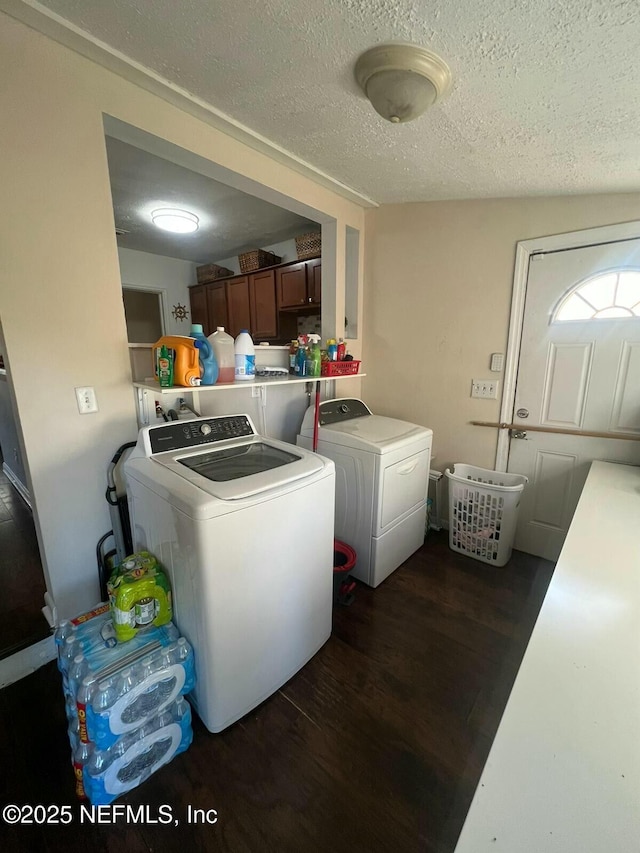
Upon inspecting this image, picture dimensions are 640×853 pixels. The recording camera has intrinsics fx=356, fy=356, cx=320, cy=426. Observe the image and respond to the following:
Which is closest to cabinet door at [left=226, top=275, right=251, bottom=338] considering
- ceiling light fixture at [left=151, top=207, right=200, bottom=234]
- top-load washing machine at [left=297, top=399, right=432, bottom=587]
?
ceiling light fixture at [left=151, top=207, right=200, bottom=234]

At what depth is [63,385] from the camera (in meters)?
1.42

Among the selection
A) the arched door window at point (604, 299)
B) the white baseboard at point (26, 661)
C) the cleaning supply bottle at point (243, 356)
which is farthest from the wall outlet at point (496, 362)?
the white baseboard at point (26, 661)

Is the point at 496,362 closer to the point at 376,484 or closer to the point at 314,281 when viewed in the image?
the point at 376,484

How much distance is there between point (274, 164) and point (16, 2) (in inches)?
43.9

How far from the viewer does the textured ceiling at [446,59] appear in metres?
0.93

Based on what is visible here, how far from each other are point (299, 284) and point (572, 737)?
3197 millimetres

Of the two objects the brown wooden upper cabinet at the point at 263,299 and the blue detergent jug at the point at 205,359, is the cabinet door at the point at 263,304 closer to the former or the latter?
the brown wooden upper cabinet at the point at 263,299

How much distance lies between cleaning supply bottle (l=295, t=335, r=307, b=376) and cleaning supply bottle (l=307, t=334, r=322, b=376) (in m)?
0.02

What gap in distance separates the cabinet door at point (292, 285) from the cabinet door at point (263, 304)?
92 millimetres

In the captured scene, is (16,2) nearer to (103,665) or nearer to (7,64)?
(7,64)

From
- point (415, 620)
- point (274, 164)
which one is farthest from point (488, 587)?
point (274, 164)

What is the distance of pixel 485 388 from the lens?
2355 mm

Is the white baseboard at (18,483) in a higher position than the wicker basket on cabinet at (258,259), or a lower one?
lower

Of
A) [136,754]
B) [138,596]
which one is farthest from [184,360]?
[136,754]
